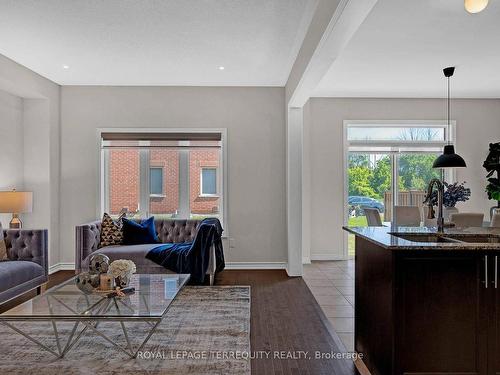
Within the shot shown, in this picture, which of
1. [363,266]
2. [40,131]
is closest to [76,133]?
[40,131]

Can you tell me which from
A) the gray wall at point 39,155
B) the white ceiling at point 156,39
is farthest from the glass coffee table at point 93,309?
the gray wall at point 39,155

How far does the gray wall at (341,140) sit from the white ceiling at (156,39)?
145cm

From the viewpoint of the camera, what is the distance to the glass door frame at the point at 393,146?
6906 mm

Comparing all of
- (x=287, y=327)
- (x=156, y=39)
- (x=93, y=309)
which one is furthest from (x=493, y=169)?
(x=93, y=309)

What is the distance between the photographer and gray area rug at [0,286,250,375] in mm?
2688

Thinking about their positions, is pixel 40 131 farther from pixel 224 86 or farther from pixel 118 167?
pixel 224 86

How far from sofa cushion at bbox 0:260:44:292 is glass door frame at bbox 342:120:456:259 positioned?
15.6 feet

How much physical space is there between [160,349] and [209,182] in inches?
139

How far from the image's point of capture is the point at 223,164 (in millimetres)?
6141

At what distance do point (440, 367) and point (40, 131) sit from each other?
574 centimetres

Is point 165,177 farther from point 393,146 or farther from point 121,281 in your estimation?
point 393,146

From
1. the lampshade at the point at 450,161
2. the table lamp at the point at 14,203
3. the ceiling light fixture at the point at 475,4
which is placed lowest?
the table lamp at the point at 14,203

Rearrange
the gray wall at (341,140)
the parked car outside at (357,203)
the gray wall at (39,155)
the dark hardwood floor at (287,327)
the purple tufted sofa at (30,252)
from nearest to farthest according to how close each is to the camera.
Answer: the dark hardwood floor at (287,327)
the purple tufted sofa at (30,252)
the gray wall at (39,155)
the gray wall at (341,140)
the parked car outside at (357,203)

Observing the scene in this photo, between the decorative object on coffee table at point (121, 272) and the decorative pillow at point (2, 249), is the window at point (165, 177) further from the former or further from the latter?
the decorative object on coffee table at point (121, 272)
